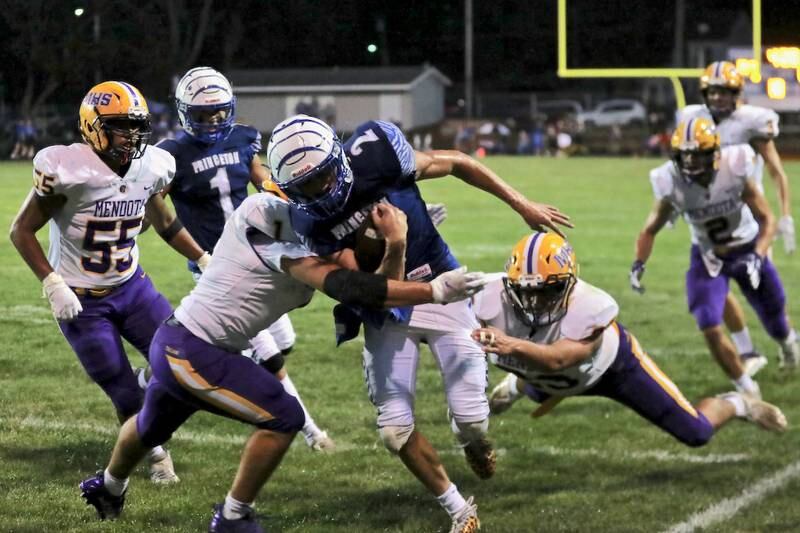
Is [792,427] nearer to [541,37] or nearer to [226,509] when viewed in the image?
[226,509]

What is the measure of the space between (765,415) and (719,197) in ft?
6.34

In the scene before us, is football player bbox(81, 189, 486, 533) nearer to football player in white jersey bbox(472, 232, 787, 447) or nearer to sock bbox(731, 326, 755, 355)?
football player in white jersey bbox(472, 232, 787, 447)

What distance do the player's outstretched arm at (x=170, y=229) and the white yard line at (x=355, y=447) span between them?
885 mm

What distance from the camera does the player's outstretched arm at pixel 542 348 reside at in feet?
14.1

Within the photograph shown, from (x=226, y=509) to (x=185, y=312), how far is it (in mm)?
667

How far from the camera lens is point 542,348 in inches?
177

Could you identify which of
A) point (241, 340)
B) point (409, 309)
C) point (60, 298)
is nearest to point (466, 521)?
point (409, 309)

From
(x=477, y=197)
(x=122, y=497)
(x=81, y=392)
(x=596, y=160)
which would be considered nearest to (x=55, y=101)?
(x=81, y=392)

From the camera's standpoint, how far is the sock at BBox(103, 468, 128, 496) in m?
4.44

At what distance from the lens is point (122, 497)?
4.50 metres

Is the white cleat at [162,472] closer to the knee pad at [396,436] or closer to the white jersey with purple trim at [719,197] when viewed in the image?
the knee pad at [396,436]

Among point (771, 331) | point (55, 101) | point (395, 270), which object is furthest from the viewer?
point (55, 101)

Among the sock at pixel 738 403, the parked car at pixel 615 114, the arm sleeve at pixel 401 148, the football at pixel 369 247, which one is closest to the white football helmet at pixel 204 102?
the arm sleeve at pixel 401 148

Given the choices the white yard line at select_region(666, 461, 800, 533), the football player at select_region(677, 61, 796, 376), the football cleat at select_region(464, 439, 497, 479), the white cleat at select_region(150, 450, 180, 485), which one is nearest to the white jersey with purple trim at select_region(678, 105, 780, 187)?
the football player at select_region(677, 61, 796, 376)
